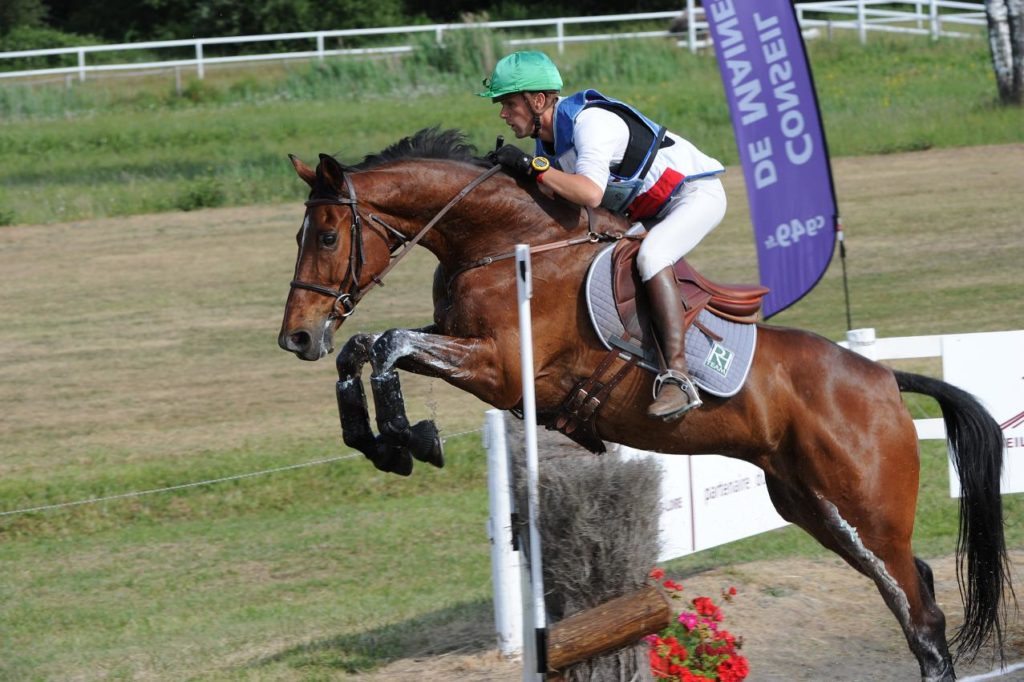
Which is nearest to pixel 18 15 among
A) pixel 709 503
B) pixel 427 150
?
pixel 709 503

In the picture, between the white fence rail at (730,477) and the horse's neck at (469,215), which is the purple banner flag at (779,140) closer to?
the white fence rail at (730,477)

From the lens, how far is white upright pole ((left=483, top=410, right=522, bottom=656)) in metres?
6.41

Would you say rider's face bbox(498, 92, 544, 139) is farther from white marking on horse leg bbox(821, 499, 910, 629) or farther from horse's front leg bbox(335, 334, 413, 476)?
white marking on horse leg bbox(821, 499, 910, 629)

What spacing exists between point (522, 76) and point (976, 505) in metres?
2.87

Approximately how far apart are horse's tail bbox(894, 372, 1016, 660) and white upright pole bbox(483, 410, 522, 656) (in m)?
1.86

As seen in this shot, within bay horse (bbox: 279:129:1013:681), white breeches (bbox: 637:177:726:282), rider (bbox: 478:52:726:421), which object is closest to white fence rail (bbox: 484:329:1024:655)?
bay horse (bbox: 279:129:1013:681)

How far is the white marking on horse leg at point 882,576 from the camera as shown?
5.85 meters

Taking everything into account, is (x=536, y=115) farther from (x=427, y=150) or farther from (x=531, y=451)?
(x=531, y=451)

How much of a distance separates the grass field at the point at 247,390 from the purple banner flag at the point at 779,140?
178 centimetres

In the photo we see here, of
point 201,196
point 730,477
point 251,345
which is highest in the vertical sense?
point 201,196

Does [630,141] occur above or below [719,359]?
above

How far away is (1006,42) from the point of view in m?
21.6

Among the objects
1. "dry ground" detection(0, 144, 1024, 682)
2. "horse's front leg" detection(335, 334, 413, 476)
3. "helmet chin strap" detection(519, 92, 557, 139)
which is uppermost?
"helmet chin strap" detection(519, 92, 557, 139)

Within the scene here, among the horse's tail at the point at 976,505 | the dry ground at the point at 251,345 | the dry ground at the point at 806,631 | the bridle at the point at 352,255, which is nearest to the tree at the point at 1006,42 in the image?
the dry ground at the point at 251,345
